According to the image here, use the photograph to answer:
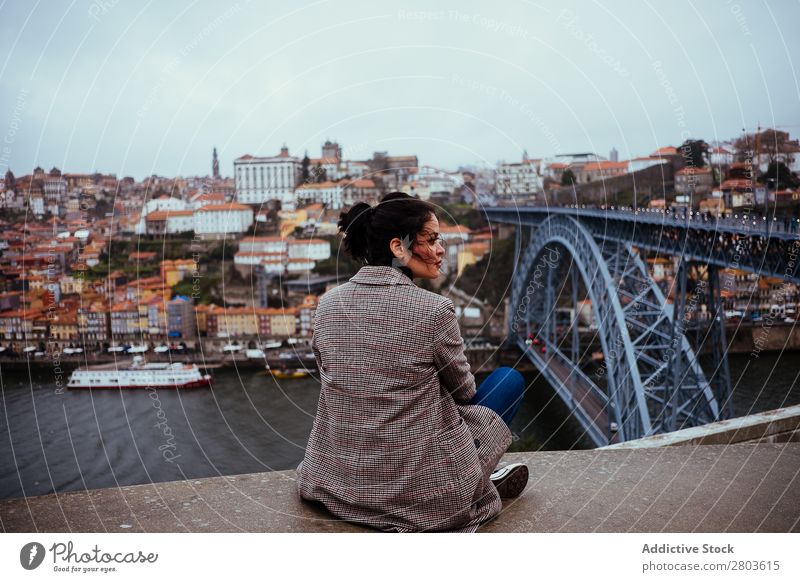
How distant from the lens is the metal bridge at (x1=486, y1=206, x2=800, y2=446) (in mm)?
7293

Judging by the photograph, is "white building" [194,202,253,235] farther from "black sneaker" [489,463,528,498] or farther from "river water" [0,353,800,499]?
"black sneaker" [489,463,528,498]

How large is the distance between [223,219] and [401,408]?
11.3 metres

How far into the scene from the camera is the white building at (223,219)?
10303 mm

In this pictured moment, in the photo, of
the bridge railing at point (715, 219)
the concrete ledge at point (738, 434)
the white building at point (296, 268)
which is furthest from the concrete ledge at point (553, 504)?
the white building at point (296, 268)

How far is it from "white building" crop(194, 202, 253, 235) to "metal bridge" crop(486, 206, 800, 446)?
4.18m

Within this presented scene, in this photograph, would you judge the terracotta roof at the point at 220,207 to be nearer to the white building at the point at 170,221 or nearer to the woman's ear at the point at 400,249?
the white building at the point at 170,221

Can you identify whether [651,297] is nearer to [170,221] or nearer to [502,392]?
[170,221]

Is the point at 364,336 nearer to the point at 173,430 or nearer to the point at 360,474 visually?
the point at 360,474

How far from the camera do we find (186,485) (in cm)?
162

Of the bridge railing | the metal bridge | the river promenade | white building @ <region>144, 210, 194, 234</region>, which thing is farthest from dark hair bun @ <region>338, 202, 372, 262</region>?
white building @ <region>144, 210, 194, 234</region>

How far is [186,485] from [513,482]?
27.4 inches

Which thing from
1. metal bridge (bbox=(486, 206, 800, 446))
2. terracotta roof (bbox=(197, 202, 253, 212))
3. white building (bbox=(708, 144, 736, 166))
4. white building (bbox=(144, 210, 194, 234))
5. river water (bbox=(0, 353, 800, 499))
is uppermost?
white building (bbox=(708, 144, 736, 166))

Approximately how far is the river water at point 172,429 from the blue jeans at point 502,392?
865 cm
